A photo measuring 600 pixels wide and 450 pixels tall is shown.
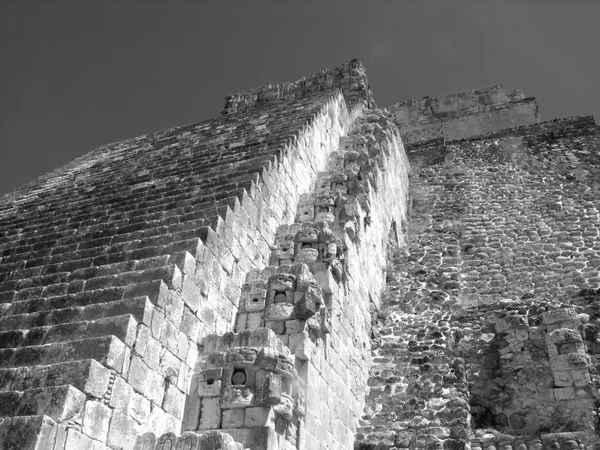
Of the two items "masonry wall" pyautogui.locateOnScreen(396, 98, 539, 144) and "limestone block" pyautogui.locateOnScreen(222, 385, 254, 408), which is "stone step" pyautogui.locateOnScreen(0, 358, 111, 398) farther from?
"masonry wall" pyautogui.locateOnScreen(396, 98, 539, 144)

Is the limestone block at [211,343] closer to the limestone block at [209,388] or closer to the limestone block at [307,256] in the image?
the limestone block at [209,388]

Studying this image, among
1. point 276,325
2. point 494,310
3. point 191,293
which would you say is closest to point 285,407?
point 276,325

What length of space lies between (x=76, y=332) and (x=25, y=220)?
4605 mm

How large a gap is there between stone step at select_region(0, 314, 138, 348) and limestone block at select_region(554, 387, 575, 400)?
4904 millimetres

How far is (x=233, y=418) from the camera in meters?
5.21

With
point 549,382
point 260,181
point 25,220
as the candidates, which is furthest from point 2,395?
point 549,382

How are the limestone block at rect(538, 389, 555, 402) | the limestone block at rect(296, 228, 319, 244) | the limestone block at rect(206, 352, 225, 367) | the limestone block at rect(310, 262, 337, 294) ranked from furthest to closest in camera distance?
the limestone block at rect(296, 228, 319, 244) < the limestone block at rect(538, 389, 555, 402) < the limestone block at rect(310, 262, 337, 294) < the limestone block at rect(206, 352, 225, 367)

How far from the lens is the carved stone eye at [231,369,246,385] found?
17.6 ft

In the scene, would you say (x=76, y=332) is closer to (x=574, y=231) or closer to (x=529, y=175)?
(x=574, y=231)

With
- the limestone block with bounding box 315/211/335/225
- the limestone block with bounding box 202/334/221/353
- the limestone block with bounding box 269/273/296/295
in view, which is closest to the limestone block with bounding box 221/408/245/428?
the limestone block with bounding box 202/334/221/353

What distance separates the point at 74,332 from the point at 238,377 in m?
1.40

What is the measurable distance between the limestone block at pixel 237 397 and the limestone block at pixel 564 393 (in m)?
3.88

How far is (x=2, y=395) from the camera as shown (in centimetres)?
439

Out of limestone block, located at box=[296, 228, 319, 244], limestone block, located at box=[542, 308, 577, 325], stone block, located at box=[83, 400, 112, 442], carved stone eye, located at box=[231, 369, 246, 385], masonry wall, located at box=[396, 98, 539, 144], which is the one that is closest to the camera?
stone block, located at box=[83, 400, 112, 442]
